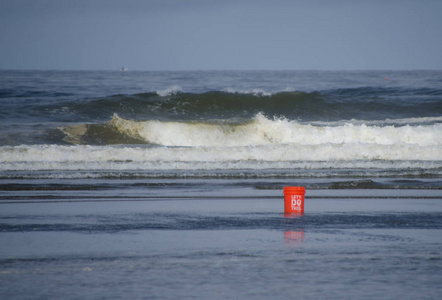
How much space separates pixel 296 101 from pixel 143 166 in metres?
19.6

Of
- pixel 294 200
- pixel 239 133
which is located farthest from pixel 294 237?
pixel 239 133

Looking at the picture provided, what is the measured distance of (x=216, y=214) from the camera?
9578 millimetres

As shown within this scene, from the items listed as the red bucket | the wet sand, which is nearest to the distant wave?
the wet sand

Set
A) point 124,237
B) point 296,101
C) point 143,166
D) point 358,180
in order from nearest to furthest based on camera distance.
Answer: point 124,237, point 358,180, point 143,166, point 296,101

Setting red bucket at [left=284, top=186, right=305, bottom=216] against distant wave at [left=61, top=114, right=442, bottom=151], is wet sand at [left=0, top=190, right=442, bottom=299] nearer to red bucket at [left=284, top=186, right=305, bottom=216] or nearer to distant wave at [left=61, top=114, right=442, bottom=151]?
red bucket at [left=284, top=186, right=305, bottom=216]

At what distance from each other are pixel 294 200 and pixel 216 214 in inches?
43.4

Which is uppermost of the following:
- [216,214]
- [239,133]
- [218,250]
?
[218,250]

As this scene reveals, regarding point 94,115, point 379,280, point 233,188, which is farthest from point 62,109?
point 379,280

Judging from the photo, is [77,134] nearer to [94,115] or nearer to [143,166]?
[94,115]

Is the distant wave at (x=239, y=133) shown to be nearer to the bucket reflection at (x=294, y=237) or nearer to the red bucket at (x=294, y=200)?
the red bucket at (x=294, y=200)

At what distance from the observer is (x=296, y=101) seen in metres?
35.2

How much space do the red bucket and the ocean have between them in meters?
0.17

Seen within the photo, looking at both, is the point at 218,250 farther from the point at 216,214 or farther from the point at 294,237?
the point at 216,214

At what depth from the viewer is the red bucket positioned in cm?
937
